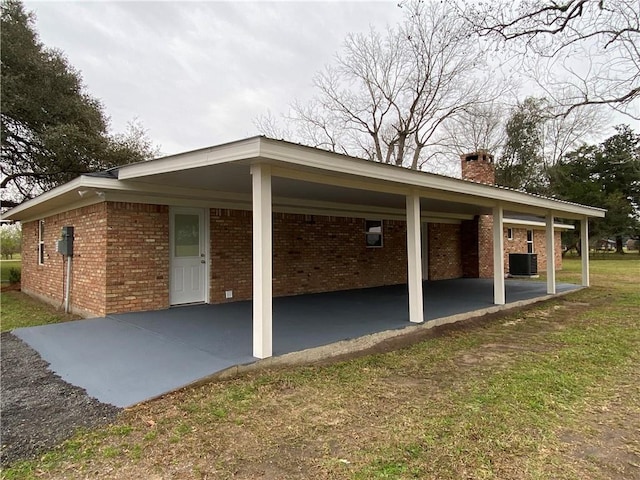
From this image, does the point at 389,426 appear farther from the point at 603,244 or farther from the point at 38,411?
the point at 603,244

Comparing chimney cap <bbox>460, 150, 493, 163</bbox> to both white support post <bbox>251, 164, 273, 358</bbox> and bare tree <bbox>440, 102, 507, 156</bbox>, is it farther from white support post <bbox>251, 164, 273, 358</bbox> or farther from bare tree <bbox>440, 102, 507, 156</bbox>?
white support post <bbox>251, 164, 273, 358</bbox>

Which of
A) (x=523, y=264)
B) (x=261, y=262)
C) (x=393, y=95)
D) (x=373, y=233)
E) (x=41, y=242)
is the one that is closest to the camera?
(x=261, y=262)

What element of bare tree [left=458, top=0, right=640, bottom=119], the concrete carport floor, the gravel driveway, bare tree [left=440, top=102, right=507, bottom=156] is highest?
bare tree [left=440, top=102, right=507, bottom=156]

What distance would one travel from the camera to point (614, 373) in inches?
177

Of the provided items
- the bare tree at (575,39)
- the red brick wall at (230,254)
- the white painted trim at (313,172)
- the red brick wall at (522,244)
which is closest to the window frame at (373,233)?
the white painted trim at (313,172)

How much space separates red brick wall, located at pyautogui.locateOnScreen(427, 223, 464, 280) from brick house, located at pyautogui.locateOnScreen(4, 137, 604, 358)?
1709mm

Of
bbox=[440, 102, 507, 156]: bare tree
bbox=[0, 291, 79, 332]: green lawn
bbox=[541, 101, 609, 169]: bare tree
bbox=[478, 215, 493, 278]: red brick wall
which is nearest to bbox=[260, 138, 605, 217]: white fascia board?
bbox=[478, 215, 493, 278]: red brick wall

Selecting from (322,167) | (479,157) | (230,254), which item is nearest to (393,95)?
(479,157)

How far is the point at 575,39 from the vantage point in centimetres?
907

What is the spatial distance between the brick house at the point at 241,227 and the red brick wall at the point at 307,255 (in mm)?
27

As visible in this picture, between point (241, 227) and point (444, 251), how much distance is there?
26.3 ft

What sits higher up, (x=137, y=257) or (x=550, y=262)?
(x=137, y=257)

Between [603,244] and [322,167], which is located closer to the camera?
[322,167]

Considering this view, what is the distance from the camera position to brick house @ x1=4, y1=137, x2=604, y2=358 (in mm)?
4520
